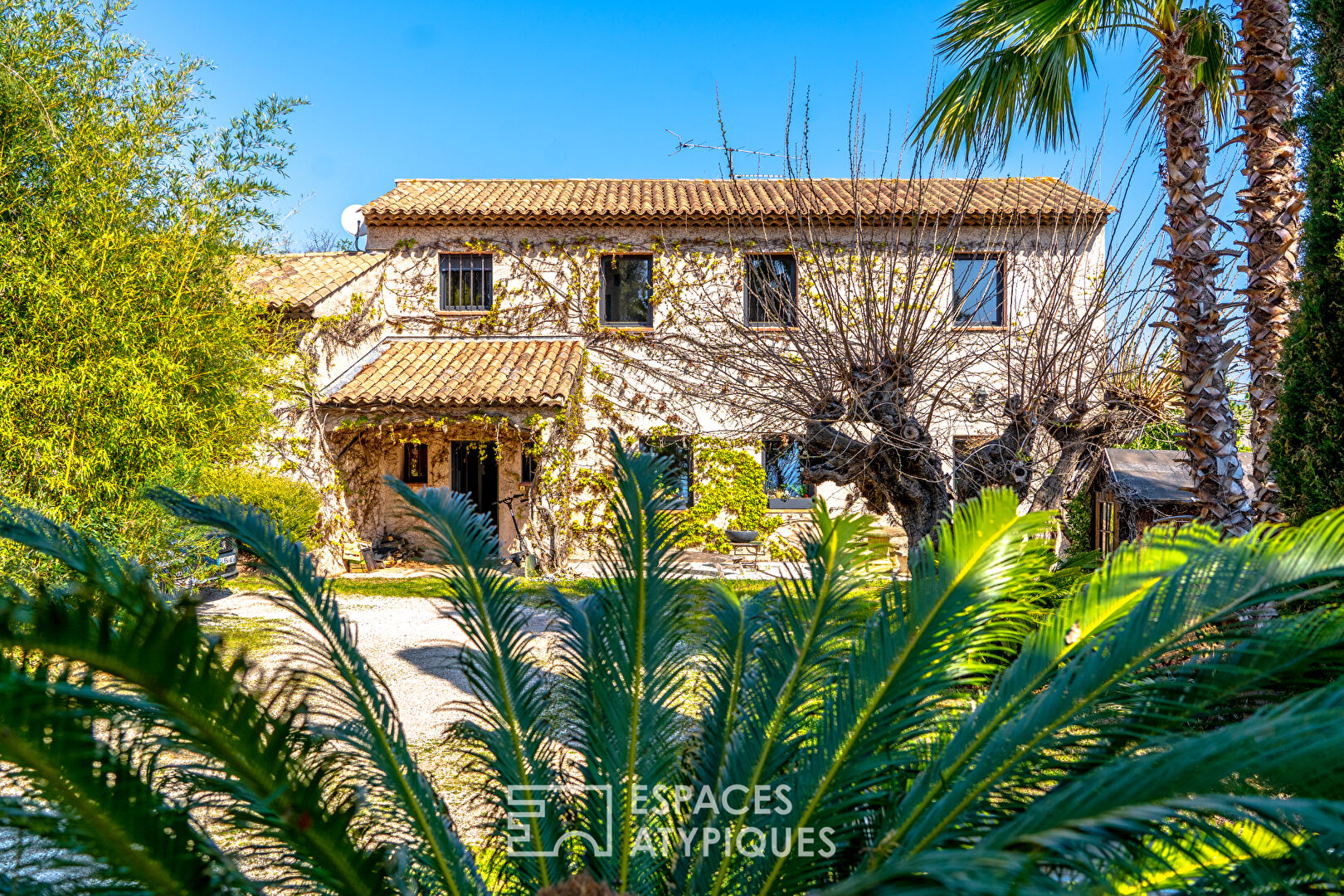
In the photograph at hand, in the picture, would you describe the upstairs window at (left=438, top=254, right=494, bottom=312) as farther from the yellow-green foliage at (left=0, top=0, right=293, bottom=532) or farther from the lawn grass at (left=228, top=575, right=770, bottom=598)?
the yellow-green foliage at (left=0, top=0, right=293, bottom=532)

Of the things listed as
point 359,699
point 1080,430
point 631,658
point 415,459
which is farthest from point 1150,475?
point 415,459

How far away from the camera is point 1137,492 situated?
827 cm

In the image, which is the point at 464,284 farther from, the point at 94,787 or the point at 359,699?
the point at 94,787

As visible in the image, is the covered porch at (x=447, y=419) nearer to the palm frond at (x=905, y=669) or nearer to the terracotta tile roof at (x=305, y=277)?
the terracotta tile roof at (x=305, y=277)

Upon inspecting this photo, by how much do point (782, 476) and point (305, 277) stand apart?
9.31m

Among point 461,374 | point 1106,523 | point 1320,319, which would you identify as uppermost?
point 461,374

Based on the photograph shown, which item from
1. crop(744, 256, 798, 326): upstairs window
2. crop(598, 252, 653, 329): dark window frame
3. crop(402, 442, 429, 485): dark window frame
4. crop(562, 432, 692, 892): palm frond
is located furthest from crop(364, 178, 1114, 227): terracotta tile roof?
crop(562, 432, 692, 892): palm frond

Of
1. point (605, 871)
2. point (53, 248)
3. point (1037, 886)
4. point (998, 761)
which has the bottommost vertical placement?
point (605, 871)

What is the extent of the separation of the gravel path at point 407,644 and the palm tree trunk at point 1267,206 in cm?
523

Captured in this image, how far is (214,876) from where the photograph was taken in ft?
5.87

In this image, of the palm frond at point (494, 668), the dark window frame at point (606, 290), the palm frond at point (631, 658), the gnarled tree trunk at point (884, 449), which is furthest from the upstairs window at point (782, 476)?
the palm frond at point (494, 668)

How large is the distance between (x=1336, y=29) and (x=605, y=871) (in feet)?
18.1

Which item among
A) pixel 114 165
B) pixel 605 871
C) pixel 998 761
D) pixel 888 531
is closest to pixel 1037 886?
pixel 998 761

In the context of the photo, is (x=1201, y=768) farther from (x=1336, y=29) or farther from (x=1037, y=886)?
(x=1336, y=29)
